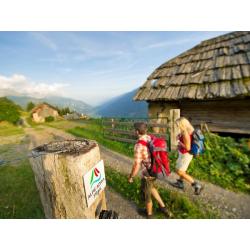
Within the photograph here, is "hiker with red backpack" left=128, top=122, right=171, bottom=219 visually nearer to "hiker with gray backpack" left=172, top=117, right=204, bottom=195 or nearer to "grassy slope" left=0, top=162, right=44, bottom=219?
"hiker with gray backpack" left=172, top=117, right=204, bottom=195

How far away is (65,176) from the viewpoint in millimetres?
1824

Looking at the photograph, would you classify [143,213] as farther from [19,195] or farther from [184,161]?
[19,195]

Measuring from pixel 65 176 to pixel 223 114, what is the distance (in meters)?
6.80

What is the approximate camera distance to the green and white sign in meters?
1.88

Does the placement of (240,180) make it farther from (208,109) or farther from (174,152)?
(208,109)

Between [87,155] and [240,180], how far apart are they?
4132mm

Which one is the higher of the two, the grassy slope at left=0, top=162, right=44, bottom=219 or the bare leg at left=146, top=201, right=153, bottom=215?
the bare leg at left=146, top=201, right=153, bottom=215

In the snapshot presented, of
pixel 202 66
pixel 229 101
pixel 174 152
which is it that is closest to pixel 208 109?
pixel 229 101

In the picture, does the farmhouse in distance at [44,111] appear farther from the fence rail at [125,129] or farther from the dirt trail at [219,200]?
the dirt trail at [219,200]

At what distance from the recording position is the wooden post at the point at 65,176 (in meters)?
1.80

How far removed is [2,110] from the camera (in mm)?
8617

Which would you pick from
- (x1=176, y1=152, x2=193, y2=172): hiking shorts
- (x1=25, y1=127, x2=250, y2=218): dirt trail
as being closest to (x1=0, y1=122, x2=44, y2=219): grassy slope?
(x1=25, y1=127, x2=250, y2=218): dirt trail

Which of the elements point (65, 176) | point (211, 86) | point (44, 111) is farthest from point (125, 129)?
Answer: point (44, 111)

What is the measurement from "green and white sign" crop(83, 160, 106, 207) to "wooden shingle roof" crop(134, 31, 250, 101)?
5.56 metres
